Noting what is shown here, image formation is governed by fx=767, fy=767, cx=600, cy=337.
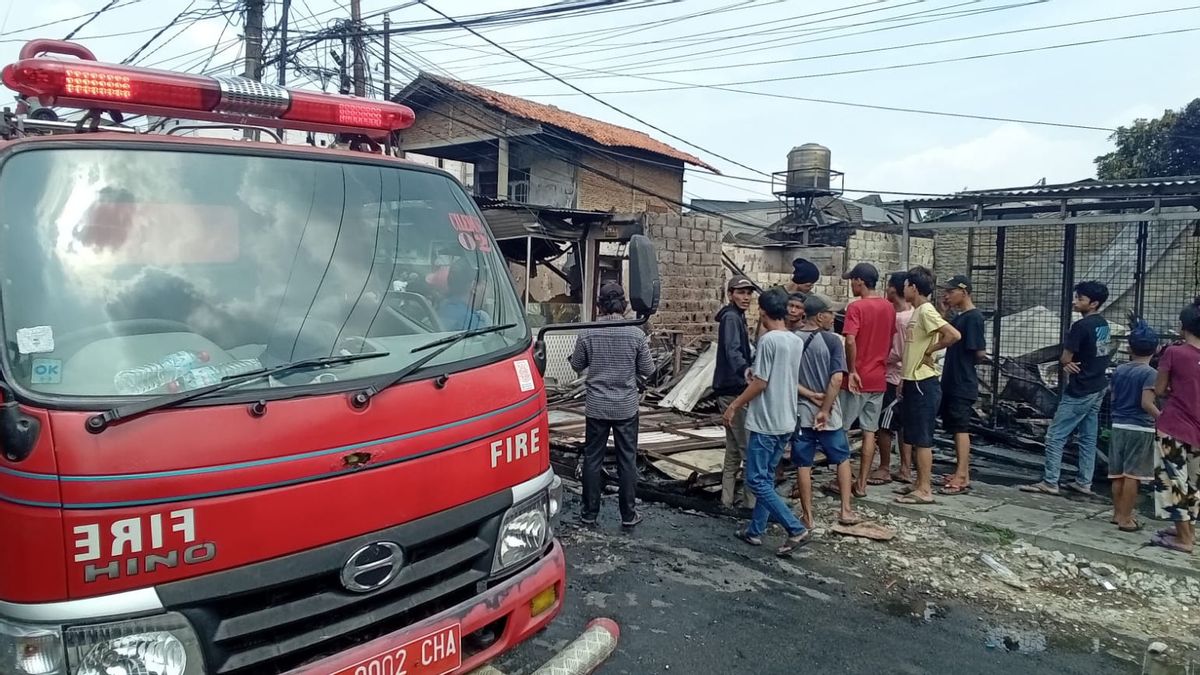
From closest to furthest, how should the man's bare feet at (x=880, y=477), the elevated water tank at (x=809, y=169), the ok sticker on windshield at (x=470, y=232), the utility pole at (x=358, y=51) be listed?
the ok sticker on windshield at (x=470, y=232) → the man's bare feet at (x=880, y=477) → the utility pole at (x=358, y=51) → the elevated water tank at (x=809, y=169)

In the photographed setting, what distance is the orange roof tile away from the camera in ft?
60.3

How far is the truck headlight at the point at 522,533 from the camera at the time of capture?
2.59 meters

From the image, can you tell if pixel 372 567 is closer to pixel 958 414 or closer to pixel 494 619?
pixel 494 619

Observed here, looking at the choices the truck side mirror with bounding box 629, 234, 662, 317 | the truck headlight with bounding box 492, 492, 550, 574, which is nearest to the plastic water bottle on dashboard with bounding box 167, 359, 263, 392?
the truck headlight with bounding box 492, 492, 550, 574

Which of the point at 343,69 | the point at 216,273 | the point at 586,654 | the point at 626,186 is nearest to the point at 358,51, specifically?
the point at 343,69

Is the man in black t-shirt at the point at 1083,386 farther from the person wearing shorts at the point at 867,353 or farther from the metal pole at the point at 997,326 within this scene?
the metal pole at the point at 997,326

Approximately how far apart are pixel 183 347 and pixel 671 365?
9.51 m

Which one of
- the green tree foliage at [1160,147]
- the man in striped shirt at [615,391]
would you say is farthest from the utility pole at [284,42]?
the green tree foliage at [1160,147]

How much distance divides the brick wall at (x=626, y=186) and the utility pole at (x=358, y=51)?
635 centimetres

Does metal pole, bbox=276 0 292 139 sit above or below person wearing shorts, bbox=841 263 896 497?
above

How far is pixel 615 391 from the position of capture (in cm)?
562

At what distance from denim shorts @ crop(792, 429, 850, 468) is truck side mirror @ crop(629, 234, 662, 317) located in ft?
8.68

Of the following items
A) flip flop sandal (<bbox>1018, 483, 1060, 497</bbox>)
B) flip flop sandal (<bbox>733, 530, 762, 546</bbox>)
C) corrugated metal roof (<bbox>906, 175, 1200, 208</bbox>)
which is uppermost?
corrugated metal roof (<bbox>906, 175, 1200, 208</bbox>)

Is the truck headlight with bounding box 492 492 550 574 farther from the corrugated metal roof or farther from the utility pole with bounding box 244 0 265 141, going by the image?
the utility pole with bounding box 244 0 265 141
